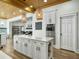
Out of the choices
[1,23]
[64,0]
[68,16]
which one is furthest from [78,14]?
[1,23]

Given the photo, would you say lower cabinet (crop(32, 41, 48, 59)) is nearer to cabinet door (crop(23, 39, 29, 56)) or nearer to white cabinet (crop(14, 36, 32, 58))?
white cabinet (crop(14, 36, 32, 58))

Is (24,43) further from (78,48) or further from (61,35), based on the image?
(78,48)

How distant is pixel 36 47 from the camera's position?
13.3 feet

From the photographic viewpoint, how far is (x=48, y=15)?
7234mm

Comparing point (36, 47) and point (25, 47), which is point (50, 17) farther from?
point (36, 47)

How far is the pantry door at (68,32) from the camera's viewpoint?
18.9 feet

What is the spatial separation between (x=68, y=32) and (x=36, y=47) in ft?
9.30

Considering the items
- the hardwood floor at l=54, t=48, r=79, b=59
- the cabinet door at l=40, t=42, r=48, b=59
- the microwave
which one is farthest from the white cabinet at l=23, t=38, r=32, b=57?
the microwave

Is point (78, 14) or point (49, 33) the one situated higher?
point (78, 14)

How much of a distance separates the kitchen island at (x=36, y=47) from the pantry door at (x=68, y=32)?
2.07m

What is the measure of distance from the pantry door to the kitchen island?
6.78ft

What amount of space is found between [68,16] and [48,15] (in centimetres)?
169

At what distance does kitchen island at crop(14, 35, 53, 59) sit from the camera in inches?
145

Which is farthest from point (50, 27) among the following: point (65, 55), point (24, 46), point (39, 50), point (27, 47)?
point (39, 50)
